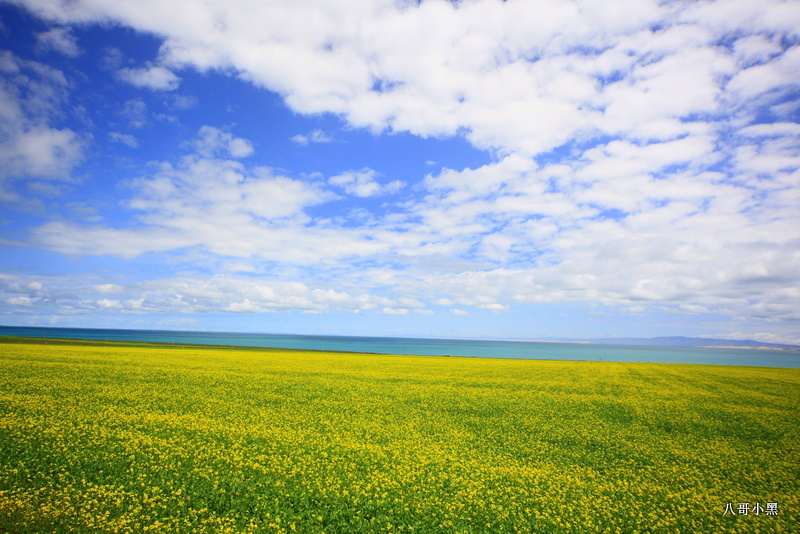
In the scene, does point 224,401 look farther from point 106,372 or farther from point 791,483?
point 791,483

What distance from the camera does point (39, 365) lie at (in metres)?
34.5

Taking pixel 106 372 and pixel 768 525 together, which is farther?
pixel 106 372

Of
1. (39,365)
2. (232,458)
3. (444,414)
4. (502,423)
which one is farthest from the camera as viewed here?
(39,365)

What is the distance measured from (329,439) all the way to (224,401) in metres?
10.5

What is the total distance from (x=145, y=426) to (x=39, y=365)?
28.1 meters

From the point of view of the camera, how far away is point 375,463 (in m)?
13.8

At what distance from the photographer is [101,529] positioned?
8805 millimetres

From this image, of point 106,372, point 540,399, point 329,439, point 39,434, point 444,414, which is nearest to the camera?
point 39,434

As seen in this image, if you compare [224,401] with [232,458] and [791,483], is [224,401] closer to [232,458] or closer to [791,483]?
[232,458]

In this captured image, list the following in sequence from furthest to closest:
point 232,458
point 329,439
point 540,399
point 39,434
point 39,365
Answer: point 39,365
point 540,399
point 329,439
point 39,434
point 232,458

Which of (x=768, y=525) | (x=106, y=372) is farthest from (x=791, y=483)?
(x=106, y=372)

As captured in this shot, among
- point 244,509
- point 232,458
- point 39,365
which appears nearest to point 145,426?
point 232,458

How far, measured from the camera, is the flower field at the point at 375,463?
395 inches

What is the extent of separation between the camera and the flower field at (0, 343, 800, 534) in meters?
10.0
